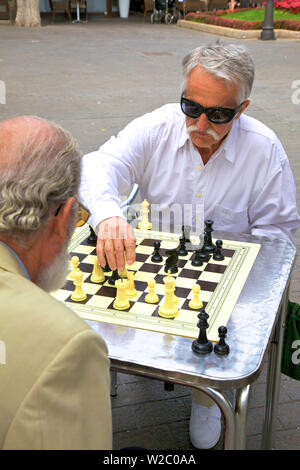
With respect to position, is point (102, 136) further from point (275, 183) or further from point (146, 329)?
point (146, 329)

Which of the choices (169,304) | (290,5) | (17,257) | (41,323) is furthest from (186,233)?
(290,5)

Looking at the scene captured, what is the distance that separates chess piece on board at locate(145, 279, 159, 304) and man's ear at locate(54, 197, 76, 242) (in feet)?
2.11

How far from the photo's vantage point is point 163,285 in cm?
220

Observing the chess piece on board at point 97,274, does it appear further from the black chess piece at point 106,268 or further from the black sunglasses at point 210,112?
the black sunglasses at point 210,112

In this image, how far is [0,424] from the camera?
121 cm

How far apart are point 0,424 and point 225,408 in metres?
0.74

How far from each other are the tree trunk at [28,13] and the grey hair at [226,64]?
1893cm

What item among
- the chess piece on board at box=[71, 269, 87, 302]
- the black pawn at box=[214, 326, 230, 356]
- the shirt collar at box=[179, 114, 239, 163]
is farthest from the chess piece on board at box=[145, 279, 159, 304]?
the shirt collar at box=[179, 114, 239, 163]

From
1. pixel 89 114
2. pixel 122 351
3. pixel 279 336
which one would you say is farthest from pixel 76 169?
pixel 89 114

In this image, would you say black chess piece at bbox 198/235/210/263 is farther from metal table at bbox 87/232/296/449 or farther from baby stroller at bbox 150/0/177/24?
baby stroller at bbox 150/0/177/24

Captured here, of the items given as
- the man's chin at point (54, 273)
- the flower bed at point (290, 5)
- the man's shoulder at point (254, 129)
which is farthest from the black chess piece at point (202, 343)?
the flower bed at point (290, 5)

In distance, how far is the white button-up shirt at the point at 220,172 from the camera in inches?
113

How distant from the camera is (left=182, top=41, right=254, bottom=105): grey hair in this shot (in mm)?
Answer: 2580

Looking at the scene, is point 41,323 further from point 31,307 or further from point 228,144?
point 228,144
